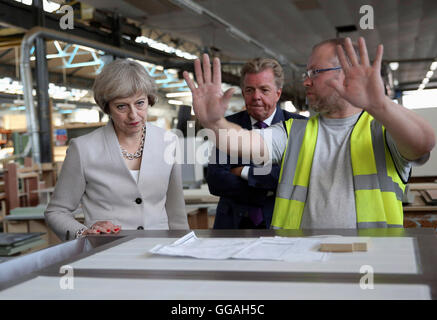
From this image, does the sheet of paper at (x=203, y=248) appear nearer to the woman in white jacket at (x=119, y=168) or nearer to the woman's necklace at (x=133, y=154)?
the woman in white jacket at (x=119, y=168)

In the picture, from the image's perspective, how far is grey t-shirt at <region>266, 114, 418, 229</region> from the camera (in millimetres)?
1658

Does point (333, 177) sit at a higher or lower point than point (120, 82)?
lower

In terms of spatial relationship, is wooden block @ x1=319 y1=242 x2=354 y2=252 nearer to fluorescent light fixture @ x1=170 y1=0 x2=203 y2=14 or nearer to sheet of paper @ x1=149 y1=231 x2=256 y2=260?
sheet of paper @ x1=149 y1=231 x2=256 y2=260

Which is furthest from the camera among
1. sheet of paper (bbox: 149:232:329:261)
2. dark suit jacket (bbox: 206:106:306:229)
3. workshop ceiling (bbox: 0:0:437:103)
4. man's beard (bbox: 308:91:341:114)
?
workshop ceiling (bbox: 0:0:437:103)

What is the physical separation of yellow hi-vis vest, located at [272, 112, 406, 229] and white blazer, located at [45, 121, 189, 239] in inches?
22.6

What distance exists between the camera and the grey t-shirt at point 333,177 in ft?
5.44

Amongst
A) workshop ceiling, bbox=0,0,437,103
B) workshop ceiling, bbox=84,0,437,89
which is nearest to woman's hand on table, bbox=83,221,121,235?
workshop ceiling, bbox=0,0,437,103

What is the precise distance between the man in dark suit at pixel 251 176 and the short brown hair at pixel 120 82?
0.59 m

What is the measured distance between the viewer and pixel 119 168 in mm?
2057

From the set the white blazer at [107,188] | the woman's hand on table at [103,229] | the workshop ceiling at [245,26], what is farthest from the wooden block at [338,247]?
the workshop ceiling at [245,26]

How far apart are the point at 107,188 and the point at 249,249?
1.02 metres

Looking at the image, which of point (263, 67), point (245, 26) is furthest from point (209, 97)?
point (245, 26)

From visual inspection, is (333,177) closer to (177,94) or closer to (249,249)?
(249,249)
